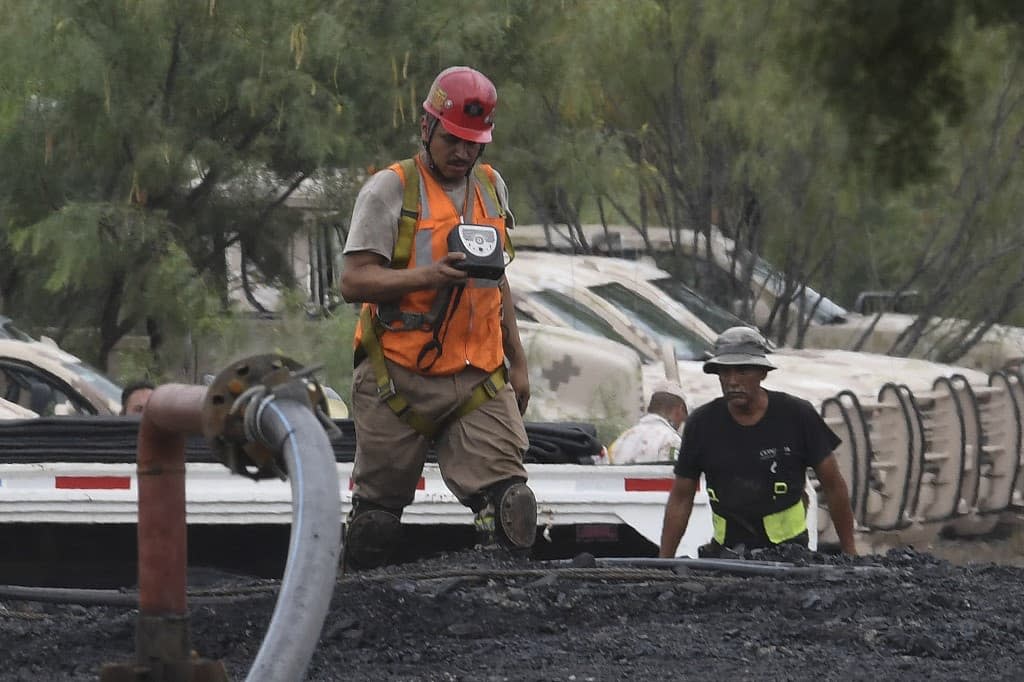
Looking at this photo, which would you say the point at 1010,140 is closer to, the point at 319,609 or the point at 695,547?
the point at 695,547

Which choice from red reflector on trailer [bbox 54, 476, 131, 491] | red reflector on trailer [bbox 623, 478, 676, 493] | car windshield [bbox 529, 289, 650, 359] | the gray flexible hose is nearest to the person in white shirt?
red reflector on trailer [bbox 623, 478, 676, 493]

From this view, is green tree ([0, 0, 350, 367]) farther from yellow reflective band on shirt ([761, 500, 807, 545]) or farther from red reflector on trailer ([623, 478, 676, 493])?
yellow reflective band on shirt ([761, 500, 807, 545])

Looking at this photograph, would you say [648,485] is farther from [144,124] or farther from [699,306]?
[144,124]

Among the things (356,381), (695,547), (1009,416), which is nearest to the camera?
(356,381)

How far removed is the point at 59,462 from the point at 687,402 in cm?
463

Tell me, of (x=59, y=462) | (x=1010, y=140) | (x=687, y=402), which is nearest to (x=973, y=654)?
(x=59, y=462)

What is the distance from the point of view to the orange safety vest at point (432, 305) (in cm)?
609

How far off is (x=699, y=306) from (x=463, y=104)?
878 centimetres

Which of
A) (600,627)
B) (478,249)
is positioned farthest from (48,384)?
(600,627)

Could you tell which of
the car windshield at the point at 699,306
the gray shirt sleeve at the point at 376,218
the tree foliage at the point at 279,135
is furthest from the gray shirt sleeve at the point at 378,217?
the car windshield at the point at 699,306

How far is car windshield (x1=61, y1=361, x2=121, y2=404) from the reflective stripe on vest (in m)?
5.27

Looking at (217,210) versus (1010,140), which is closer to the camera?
(217,210)

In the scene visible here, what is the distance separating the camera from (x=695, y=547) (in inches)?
317

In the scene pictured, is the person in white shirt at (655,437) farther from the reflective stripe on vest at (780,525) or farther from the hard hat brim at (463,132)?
the hard hat brim at (463,132)
